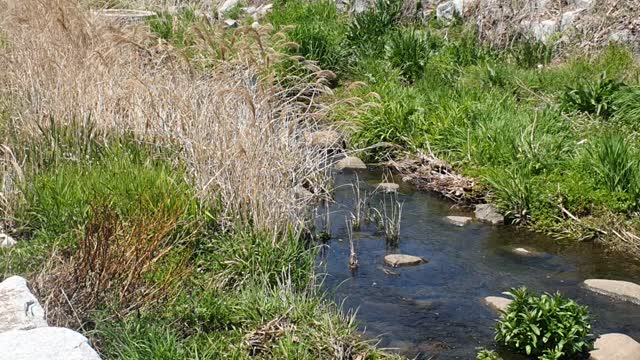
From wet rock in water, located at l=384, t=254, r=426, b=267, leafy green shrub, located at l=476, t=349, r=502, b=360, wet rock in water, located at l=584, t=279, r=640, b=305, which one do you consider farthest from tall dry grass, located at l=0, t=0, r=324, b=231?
wet rock in water, located at l=584, t=279, r=640, b=305

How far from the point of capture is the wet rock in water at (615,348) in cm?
552

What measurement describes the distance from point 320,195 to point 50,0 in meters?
4.54

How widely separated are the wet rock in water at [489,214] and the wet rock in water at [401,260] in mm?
1416

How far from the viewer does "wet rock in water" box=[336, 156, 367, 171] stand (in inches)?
401

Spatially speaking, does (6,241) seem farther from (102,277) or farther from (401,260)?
(401,260)

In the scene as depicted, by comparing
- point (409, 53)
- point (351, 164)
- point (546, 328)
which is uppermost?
point (409, 53)

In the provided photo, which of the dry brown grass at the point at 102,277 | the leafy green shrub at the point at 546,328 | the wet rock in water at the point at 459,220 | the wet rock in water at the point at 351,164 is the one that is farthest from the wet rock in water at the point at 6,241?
the wet rock in water at the point at 351,164

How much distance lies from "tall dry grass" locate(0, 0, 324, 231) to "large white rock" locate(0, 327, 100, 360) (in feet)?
9.09

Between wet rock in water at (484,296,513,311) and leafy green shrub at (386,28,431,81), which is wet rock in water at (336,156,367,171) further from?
wet rock in water at (484,296,513,311)

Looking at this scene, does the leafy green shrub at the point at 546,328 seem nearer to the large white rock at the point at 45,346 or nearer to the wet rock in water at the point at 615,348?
the wet rock in water at the point at 615,348

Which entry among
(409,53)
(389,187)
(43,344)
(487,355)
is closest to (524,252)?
(389,187)

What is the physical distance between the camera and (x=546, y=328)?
18.1 feet

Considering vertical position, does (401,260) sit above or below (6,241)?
below

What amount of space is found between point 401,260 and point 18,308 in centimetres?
367
